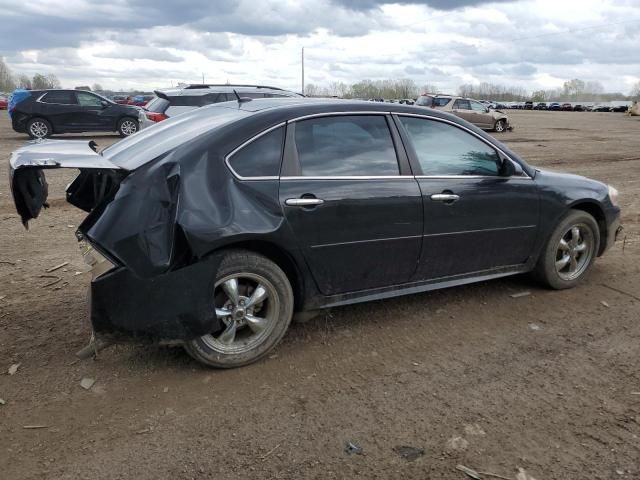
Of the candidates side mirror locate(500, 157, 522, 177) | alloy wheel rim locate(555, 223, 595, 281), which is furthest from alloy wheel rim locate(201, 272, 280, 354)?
alloy wheel rim locate(555, 223, 595, 281)

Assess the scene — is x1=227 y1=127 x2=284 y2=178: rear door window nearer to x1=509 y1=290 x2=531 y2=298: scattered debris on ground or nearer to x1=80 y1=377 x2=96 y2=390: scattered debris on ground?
x1=80 y1=377 x2=96 y2=390: scattered debris on ground

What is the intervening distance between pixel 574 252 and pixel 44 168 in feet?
14.0

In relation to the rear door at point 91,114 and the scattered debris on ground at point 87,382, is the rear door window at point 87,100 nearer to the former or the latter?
the rear door at point 91,114

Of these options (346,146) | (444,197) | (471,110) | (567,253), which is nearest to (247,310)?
(346,146)

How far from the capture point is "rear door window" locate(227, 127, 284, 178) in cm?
339

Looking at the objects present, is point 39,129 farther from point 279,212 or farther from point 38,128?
point 279,212

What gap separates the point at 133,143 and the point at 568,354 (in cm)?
339

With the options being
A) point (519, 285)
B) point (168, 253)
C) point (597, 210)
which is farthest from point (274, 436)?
point (597, 210)

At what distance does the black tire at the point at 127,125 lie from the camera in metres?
19.2

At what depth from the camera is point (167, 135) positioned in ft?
12.4

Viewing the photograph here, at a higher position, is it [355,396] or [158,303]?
[158,303]

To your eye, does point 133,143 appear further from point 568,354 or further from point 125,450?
point 568,354

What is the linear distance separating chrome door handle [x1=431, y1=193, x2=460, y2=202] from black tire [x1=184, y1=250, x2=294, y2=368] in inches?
49.7

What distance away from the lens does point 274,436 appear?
2.84 meters
